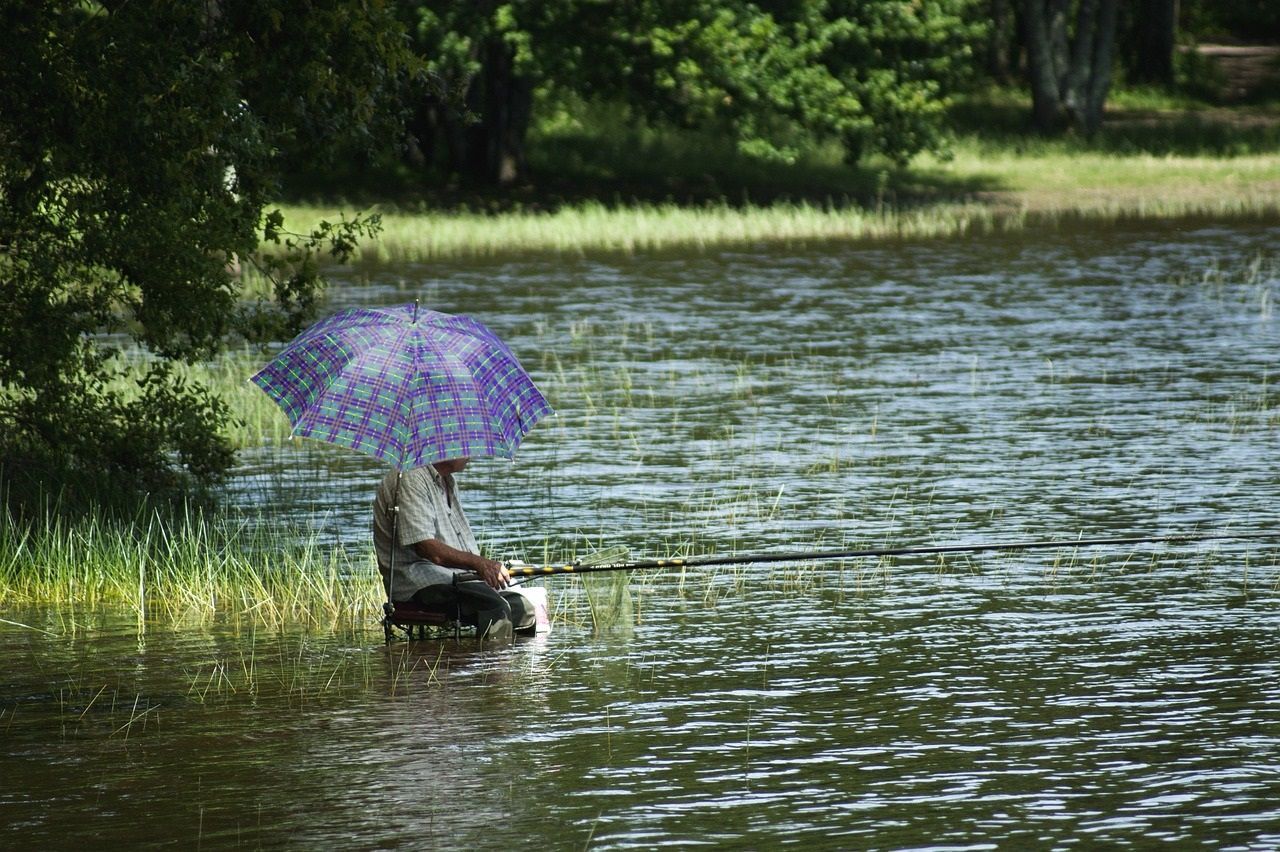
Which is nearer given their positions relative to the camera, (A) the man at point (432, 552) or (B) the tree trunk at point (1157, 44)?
(A) the man at point (432, 552)

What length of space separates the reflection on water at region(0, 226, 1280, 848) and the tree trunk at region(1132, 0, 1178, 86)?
160 feet

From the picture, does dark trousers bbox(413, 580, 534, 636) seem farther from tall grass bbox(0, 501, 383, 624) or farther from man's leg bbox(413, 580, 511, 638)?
tall grass bbox(0, 501, 383, 624)

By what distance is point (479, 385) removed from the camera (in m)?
10.7

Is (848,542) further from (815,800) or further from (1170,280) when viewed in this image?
(1170,280)

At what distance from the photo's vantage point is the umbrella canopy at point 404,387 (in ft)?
34.2

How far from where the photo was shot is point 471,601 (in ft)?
35.9

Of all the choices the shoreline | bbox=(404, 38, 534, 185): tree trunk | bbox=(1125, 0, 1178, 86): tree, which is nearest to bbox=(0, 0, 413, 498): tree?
the shoreline

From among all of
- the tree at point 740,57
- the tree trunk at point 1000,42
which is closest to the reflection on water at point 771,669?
the tree at point 740,57

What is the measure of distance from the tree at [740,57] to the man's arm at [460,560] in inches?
1226

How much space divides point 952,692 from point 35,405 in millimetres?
7017

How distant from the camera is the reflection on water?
8.17 m

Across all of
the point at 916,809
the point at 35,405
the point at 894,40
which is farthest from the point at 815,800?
the point at 894,40

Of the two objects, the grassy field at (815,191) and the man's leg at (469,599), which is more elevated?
the grassy field at (815,191)

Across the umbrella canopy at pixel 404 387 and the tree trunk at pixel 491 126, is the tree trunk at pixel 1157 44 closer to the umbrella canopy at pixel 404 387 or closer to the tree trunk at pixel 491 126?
the tree trunk at pixel 491 126
